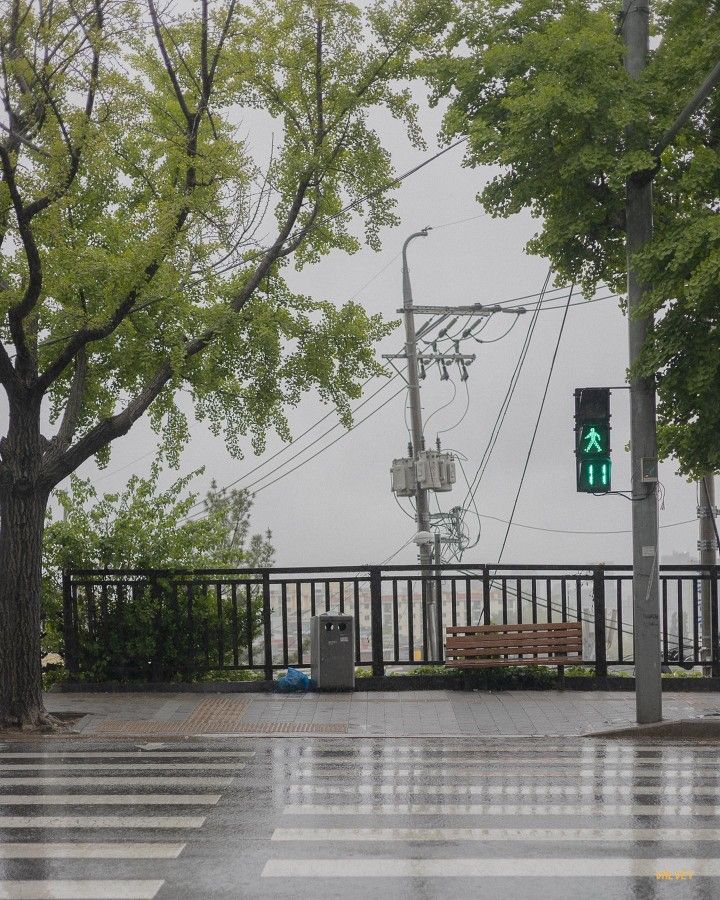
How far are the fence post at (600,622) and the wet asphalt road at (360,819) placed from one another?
3.09 m

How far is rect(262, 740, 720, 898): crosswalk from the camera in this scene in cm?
701

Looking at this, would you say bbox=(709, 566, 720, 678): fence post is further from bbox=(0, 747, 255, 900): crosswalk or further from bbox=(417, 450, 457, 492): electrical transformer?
bbox=(417, 450, 457, 492): electrical transformer

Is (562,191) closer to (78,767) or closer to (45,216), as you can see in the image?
(45,216)

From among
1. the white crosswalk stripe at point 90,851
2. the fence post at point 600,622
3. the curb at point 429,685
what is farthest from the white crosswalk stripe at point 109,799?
the fence post at point 600,622

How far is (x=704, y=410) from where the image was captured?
1277cm

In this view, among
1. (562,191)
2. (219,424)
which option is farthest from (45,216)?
(562,191)

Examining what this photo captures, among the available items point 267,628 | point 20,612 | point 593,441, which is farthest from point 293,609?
point 593,441

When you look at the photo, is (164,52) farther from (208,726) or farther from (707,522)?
(707,522)

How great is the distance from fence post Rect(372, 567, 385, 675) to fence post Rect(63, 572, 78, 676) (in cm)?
410

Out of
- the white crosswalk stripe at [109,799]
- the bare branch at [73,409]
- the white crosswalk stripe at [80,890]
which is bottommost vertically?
the white crosswalk stripe at [109,799]

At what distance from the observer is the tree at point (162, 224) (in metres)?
13.3

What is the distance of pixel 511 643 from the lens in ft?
49.2

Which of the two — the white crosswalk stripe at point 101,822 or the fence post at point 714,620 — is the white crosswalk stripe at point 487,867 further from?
the fence post at point 714,620

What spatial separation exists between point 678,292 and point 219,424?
6962 millimetres
